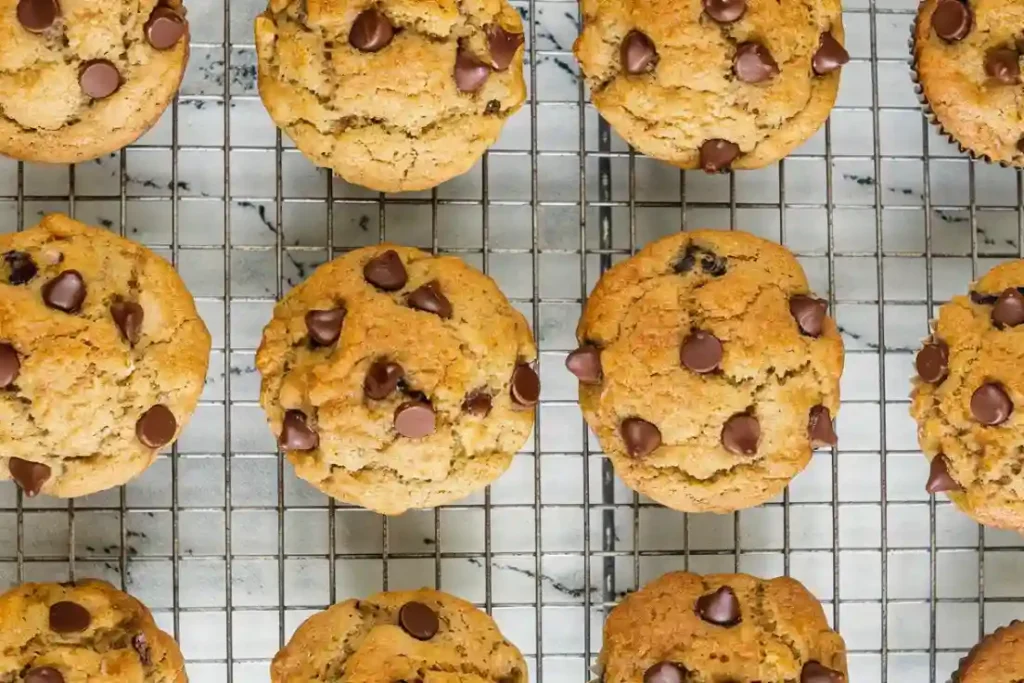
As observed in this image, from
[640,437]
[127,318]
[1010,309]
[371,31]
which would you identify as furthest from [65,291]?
[1010,309]

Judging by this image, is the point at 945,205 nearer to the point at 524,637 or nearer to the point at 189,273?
the point at 524,637

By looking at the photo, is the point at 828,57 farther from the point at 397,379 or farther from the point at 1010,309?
the point at 397,379

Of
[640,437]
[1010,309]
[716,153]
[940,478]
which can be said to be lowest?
[940,478]

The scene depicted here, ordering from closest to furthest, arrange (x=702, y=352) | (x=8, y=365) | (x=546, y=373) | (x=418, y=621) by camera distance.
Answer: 1. (x=8, y=365)
2. (x=702, y=352)
3. (x=418, y=621)
4. (x=546, y=373)

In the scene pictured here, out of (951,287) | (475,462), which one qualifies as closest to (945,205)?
(951,287)

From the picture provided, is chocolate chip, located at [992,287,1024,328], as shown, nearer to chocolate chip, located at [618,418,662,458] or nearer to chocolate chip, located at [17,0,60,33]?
chocolate chip, located at [618,418,662,458]

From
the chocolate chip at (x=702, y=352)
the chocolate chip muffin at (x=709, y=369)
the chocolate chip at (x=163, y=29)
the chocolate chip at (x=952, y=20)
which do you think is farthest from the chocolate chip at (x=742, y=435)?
the chocolate chip at (x=163, y=29)

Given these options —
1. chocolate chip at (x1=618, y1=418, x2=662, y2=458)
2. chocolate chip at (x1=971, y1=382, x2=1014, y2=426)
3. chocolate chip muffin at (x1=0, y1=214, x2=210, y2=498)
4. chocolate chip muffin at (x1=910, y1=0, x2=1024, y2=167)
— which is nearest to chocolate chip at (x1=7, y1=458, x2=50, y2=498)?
chocolate chip muffin at (x1=0, y1=214, x2=210, y2=498)
